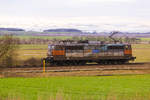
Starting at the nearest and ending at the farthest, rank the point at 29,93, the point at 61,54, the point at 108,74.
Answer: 1. the point at 29,93
2. the point at 108,74
3. the point at 61,54

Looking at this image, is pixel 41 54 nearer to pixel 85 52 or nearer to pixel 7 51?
pixel 7 51

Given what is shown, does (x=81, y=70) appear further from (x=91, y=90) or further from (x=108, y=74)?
(x=91, y=90)

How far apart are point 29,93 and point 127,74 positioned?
1622 centimetres

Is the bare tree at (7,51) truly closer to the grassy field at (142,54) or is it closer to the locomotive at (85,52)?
the locomotive at (85,52)

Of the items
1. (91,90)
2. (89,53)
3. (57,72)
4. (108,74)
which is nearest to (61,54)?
(89,53)

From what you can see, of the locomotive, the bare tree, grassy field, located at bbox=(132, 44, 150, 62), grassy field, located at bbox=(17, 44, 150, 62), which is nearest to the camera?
the bare tree

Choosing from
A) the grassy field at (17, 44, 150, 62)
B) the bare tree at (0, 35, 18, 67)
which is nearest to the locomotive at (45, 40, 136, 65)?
the bare tree at (0, 35, 18, 67)

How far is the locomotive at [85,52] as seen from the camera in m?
36.9

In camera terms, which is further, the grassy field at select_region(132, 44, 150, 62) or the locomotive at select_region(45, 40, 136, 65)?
the grassy field at select_region(132, 44, 150, 62)

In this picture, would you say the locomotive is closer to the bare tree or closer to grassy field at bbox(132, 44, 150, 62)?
the bare tree

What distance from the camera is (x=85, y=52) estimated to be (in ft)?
123

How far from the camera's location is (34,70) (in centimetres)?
3147

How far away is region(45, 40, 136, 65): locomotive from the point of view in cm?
3694

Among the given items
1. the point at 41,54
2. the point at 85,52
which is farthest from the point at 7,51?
the point at 41,54
